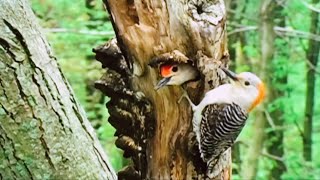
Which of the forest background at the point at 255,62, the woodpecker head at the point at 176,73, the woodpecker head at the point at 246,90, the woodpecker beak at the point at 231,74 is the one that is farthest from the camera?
the forest background at the point at 255,62

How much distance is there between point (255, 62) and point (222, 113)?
363 centimetres

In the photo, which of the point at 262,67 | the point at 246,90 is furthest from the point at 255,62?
the point at 246,90

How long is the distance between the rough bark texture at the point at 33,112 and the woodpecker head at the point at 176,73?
1.26 feet

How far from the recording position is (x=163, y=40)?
6.27 feet

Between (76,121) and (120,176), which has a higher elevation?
(76,121)

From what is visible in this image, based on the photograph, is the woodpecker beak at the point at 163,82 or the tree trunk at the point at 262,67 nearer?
the woodpecker beak at the point at 163,82

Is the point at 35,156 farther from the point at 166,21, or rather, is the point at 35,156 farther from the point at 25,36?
the point at 166,21

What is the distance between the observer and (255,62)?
5.72 m

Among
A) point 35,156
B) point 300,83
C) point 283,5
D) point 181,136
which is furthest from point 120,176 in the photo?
point 300,83

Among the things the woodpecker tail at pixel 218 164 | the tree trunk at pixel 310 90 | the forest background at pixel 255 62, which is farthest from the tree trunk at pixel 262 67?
the woodpecker tail at pixel 218 164

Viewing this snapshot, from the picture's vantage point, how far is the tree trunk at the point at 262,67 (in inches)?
194

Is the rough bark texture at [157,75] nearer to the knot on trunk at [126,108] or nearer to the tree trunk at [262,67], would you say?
the knot on trunk at [126,108]

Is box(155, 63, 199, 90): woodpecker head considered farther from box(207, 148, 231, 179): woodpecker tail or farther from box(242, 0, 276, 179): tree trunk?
box(242, 0, 276, 179): tree trunk

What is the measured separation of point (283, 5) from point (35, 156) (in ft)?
13.4
